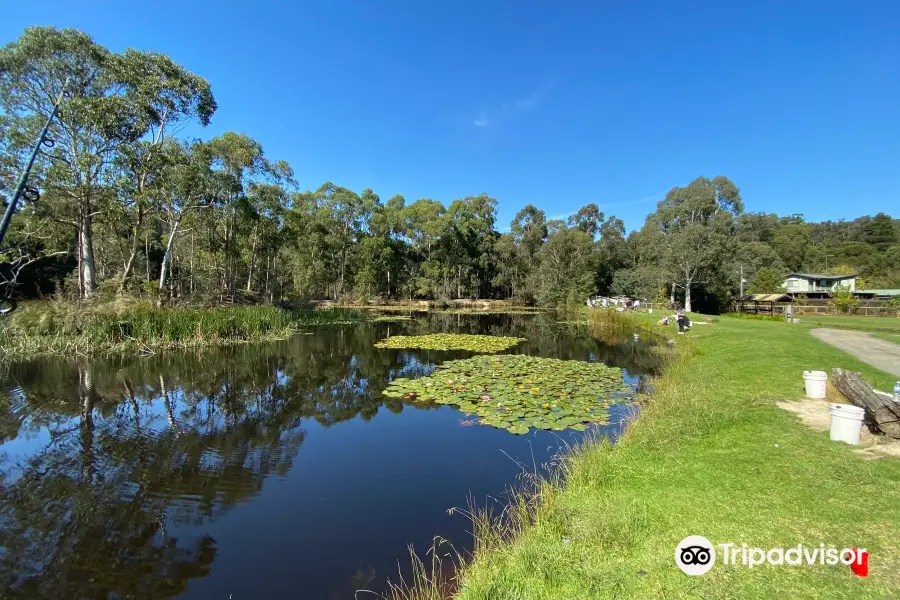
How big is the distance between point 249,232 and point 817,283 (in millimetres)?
67731

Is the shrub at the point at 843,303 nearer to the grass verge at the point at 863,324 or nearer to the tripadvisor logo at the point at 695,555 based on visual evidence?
the grass verge at the point at 863,324

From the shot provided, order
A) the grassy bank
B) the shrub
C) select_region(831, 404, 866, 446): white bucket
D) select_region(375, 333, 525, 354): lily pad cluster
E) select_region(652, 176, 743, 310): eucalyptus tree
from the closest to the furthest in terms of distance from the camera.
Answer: select_region(831, 404, 866, 446): white bucket, the grassy bank, select_region(375, 333, 525, 354): lily pad cluster, the shrub, select_region(652, 176, 743, 310): eucalyptus tree

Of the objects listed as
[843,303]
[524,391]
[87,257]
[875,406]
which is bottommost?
[524,391]

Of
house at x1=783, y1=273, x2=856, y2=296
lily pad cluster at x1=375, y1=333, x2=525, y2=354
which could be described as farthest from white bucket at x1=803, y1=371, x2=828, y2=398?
house at x1=783, y1=273, x2=856, y2=296

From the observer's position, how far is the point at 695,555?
299 centimetres

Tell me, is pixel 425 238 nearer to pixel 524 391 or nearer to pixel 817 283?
pixel 524 391

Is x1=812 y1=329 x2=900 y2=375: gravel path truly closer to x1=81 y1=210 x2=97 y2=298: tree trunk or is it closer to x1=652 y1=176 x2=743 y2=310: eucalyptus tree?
x1=652 y1=176 x2=743 y2=310: eucalyptus tree

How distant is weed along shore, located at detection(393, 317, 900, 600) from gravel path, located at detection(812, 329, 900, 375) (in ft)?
20.1

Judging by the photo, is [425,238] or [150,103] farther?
[425,238]

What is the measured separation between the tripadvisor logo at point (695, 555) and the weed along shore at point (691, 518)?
68mm

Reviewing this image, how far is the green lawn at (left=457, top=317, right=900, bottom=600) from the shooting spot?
9.06ft

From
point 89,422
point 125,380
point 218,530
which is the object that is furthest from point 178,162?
point 218,530

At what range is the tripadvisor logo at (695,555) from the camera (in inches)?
114

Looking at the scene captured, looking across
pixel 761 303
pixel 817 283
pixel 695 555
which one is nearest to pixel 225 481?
pixel 695 555
